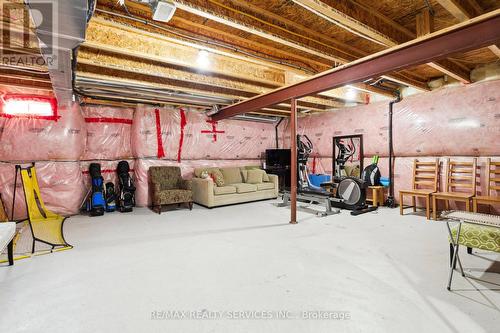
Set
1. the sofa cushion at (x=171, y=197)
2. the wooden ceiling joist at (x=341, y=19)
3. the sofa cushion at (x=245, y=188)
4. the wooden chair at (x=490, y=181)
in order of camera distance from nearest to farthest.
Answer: the wooden ceiling joist at (x=341, y=19) → the wooden chair at (x=490, y=181) → the sofa cushion at (x=171, y=197) → the sofa cushion at (x=245, y=188)

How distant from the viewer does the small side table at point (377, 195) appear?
5.33 meters

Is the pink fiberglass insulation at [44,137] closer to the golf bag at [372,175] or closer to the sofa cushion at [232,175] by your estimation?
the sofa cushion at [232,175]

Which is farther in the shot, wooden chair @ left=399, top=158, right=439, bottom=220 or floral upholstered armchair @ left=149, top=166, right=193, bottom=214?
floral upholstered armchair @ left=149, top=166, right=193, bottom=214

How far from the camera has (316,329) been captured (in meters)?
1.54

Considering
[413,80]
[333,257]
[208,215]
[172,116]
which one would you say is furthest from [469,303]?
[172,116]

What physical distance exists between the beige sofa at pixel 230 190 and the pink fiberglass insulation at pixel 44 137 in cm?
254

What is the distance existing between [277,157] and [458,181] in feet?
14.7

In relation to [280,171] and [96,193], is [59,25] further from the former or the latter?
[280,171]

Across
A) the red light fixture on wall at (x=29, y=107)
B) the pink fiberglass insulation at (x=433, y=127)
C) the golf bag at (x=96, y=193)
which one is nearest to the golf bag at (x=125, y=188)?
the golf bag at (x=96, y=193)

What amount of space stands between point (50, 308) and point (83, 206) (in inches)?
159

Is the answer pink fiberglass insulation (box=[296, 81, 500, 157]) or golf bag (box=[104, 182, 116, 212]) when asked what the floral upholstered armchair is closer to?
golf bag (box=[104, 182, 116, 212])

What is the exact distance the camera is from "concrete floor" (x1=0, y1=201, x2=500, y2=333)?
161 cm

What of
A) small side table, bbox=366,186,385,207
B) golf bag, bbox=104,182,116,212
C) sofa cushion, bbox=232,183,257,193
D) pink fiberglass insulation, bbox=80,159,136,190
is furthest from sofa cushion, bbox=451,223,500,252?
pink fiberglass insulation, bbox=80,159,136,190

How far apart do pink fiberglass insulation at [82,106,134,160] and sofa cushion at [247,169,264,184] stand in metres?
3.03
